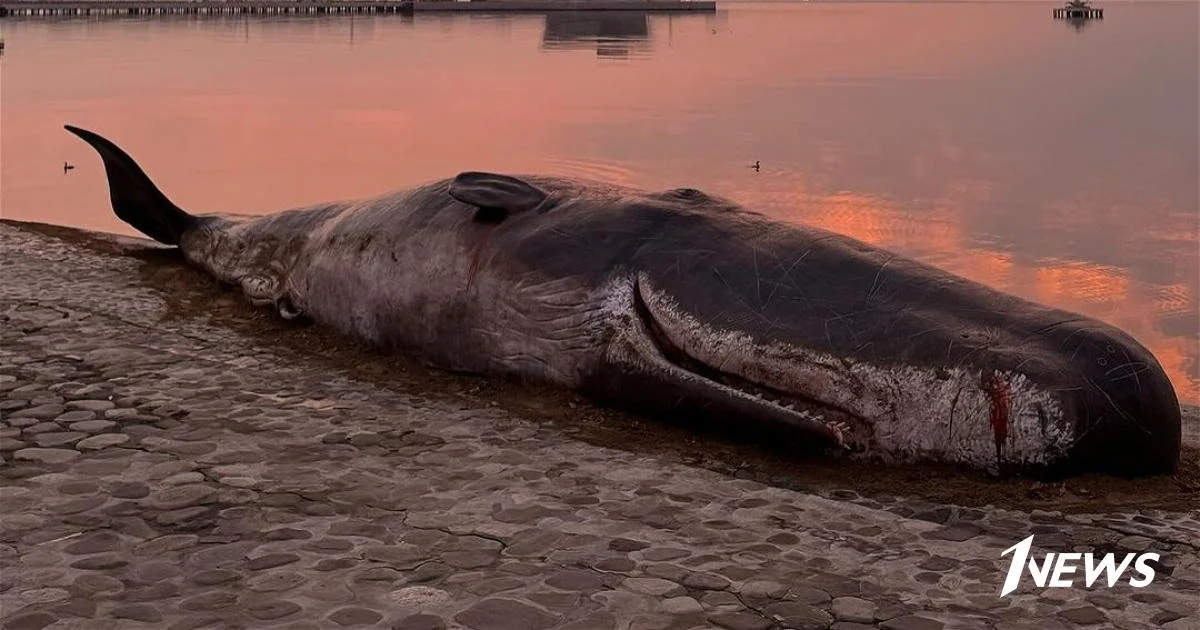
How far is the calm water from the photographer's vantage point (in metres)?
16.6

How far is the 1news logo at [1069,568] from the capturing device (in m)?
5.07

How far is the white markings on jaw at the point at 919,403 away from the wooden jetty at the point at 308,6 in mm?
113744

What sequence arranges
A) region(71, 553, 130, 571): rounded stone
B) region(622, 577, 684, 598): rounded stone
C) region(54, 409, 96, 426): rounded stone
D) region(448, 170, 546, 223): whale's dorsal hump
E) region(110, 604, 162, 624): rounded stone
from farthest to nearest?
region(448, 170, 546, 223): whale's dorsal hump < region(54, 409, 96, 426): rounded stone < region(71, 553, 130, 571): rounded stone < region(622, 577, 684, 598): rounded stone < region(110, 604, 162, 624): rounded stone

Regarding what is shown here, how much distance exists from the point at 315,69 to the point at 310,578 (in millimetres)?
48817

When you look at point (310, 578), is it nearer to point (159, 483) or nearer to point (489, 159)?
point (159, 483)

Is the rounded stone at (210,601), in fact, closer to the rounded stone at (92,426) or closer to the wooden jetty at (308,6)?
the rounded stone at (92,426)

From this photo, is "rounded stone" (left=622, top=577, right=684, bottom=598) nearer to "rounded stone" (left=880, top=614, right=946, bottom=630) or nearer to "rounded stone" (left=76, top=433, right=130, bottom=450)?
"rounded stone" (left=880, top=614, right=946, bottom=630)

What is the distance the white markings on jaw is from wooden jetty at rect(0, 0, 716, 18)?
11374 centimetres

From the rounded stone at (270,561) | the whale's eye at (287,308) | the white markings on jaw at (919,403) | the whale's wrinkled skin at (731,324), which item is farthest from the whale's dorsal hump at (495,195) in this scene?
the rounded stone at (270,561)

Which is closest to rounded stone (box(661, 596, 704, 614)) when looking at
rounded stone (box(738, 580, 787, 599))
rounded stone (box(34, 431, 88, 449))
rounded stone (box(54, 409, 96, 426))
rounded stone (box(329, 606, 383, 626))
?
rounded stone (box(738, 580, 787, 599))

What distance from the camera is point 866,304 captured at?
6.92m

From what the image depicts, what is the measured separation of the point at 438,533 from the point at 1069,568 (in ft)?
8.90

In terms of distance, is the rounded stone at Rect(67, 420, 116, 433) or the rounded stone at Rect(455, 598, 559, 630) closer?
the rounded stone at Rect(455, 598, 559, 630)

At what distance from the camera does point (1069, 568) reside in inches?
206
